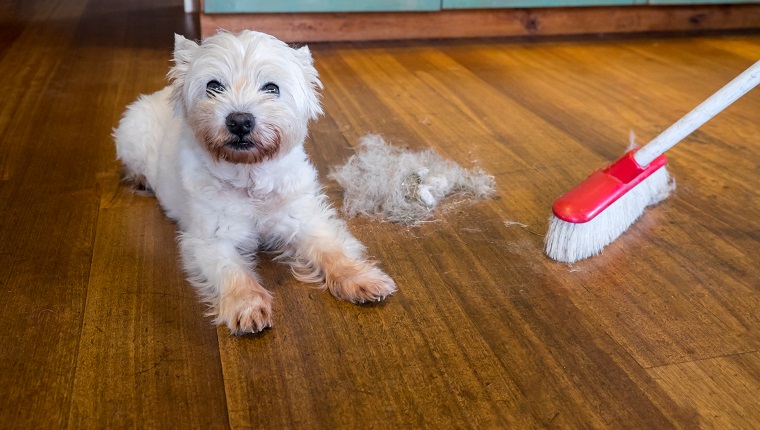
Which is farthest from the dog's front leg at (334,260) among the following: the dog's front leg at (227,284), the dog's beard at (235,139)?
the dog's beard at (235,139)

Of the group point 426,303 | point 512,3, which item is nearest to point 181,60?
point 426,303

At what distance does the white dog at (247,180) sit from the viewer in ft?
5.12

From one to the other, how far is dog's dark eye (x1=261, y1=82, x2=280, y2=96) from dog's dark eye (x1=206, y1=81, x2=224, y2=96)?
0.09 m

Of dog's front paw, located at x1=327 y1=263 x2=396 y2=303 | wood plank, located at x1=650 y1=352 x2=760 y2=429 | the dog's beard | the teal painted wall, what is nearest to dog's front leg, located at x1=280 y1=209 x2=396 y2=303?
dog's front paw, located at x1=327 y1=263 x2=396 y2=303

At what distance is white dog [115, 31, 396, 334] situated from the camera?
5.12ft

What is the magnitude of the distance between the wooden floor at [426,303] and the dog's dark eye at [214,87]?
419mm

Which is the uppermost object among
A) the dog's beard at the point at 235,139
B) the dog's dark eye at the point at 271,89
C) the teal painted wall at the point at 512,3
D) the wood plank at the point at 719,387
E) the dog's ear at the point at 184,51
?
the dog's ear at the point at 184,51

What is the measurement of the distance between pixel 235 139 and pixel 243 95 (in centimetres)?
9

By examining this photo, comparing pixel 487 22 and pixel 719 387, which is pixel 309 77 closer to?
pixel 719 387

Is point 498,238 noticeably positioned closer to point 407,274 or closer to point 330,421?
point 407,274

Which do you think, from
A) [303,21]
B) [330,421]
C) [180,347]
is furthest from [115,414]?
[303,21]

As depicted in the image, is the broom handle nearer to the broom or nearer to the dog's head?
the broom

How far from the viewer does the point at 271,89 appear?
1.61 m

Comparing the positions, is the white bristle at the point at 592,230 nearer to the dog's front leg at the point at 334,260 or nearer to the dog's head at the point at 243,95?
the dog's front leg at the point at 334,260
